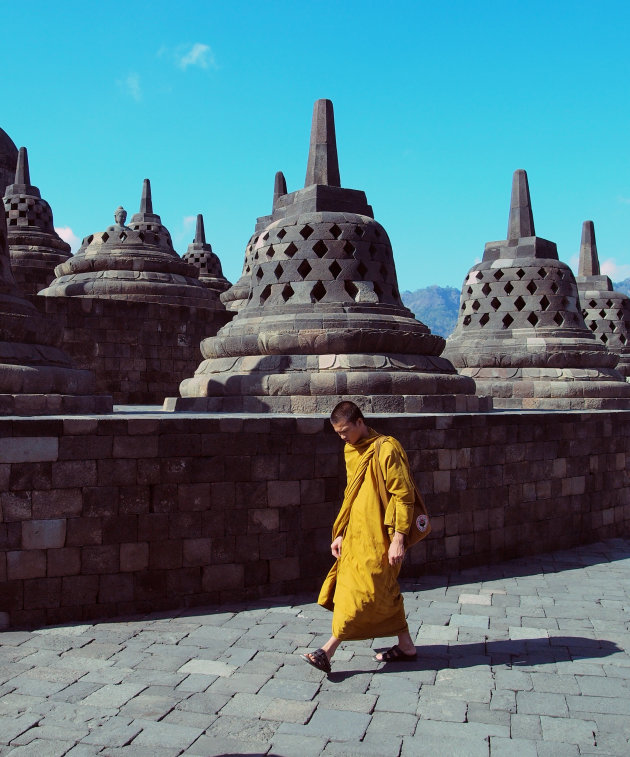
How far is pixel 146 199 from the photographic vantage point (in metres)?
20.1

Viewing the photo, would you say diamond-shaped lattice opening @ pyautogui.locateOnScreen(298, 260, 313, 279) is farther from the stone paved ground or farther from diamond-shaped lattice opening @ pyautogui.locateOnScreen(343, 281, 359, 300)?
the stone paved ground

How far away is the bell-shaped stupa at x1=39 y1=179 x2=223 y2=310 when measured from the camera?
564 inches

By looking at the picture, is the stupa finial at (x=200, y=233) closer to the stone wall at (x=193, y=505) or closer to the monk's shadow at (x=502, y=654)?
the stone wall at (x=193, y=505)

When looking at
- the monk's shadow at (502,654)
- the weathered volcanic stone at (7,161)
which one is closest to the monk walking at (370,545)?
the monk's shadow at (502,654)

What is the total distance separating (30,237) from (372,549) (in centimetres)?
1534

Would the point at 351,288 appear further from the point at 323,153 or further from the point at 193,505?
the point at 193,505

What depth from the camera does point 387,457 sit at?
448 centimetres

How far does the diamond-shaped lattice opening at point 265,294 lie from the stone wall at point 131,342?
4.33 meters

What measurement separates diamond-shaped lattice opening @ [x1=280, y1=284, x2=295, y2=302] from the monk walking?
14.3 ft

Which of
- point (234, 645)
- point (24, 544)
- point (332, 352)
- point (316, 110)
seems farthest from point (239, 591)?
point (316, 110)

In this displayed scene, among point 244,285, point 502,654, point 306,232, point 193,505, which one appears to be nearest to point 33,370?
point 193,505

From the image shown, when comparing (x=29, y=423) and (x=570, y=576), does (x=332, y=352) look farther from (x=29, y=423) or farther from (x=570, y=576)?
(x=29, y=423)

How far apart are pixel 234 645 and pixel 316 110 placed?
261 inches

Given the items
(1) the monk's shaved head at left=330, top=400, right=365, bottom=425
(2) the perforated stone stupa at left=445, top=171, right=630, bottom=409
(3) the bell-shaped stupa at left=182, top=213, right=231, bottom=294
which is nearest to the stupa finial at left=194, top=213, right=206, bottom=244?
(3) the bell-shaped stupa at left=182, top=213, right=231, bottom=294
